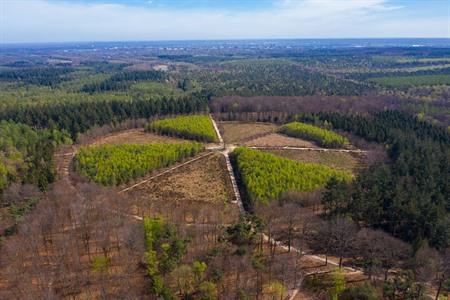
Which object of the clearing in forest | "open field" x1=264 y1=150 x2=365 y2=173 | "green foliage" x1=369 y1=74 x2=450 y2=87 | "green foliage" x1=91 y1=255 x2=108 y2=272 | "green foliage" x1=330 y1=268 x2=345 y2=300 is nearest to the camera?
"green foliage" x1=330 y1=268 x2=345 y2=300

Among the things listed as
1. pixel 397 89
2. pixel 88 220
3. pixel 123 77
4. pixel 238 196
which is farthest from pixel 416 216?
pixel 123 77

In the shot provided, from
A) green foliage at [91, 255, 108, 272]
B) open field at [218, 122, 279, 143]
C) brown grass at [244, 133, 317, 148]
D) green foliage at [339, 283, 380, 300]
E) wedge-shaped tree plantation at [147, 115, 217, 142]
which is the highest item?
wedge-shaped tree plantation at [147, 115, 217, 142]

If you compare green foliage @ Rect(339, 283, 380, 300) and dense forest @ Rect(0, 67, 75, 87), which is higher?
dense forest @ Rect(0, 67, 75, 87)

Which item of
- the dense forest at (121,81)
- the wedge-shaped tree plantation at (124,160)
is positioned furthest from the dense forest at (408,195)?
the dense forest at (121,81)

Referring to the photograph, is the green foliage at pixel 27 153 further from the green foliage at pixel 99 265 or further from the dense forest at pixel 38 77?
the dense forest at pixel 38 77

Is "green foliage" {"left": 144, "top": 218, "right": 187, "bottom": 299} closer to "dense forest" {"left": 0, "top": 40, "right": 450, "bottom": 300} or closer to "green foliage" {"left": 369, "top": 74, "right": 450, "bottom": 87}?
"dense forest" {"left": 0, "top": 40, "right": 450, "bottom": 300}

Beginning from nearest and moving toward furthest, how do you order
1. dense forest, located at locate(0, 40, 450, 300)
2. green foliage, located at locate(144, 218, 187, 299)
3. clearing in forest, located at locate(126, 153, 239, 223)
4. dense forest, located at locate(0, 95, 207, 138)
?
green foliage, located at locate(144, 218, 187, 299), dense forest, located at locate(0, 40, 450, 300), clearing in forest, located at locate(126, 153, 239, 223), dense forest, located at locate(0, 95, 207, 138)

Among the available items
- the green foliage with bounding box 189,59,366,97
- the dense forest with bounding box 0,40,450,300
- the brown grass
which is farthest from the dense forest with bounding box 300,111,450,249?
the green foliage with bounding box 189,59,366,97
